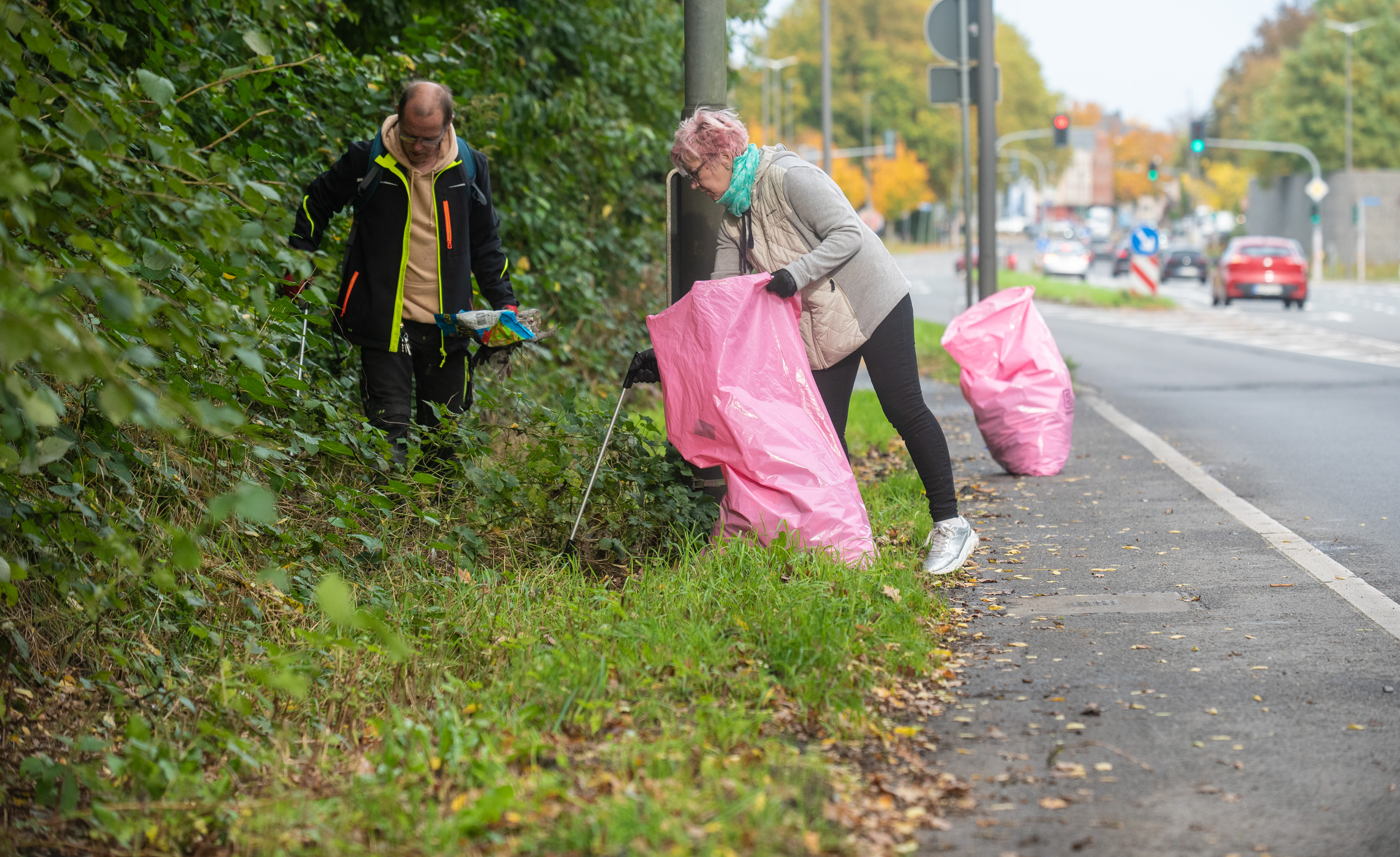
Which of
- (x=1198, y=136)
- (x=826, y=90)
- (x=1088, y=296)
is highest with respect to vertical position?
(x=1198, y=136)

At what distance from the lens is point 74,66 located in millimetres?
3094

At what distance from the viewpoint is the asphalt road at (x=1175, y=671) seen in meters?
2.90

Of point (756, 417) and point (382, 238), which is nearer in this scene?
point (756, 417)

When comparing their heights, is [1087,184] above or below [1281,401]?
above

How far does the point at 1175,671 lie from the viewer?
3.89 metres

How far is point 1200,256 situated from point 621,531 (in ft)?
152

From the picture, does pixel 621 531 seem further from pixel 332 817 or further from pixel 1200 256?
pixel 1200 256

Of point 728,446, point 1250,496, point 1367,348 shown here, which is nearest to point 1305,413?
point 1250,496

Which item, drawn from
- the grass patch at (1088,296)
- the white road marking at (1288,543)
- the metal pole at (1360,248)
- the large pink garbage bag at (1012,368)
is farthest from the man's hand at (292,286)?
the metal pole at (1360,248)

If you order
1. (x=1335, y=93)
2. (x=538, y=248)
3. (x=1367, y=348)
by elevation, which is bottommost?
(x=1367, y=348)

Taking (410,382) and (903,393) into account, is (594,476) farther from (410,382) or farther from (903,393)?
(903,393)

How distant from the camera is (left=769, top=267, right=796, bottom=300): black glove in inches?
187

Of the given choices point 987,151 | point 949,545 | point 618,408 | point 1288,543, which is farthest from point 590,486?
point 987,151

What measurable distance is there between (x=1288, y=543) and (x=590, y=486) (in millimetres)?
2901
